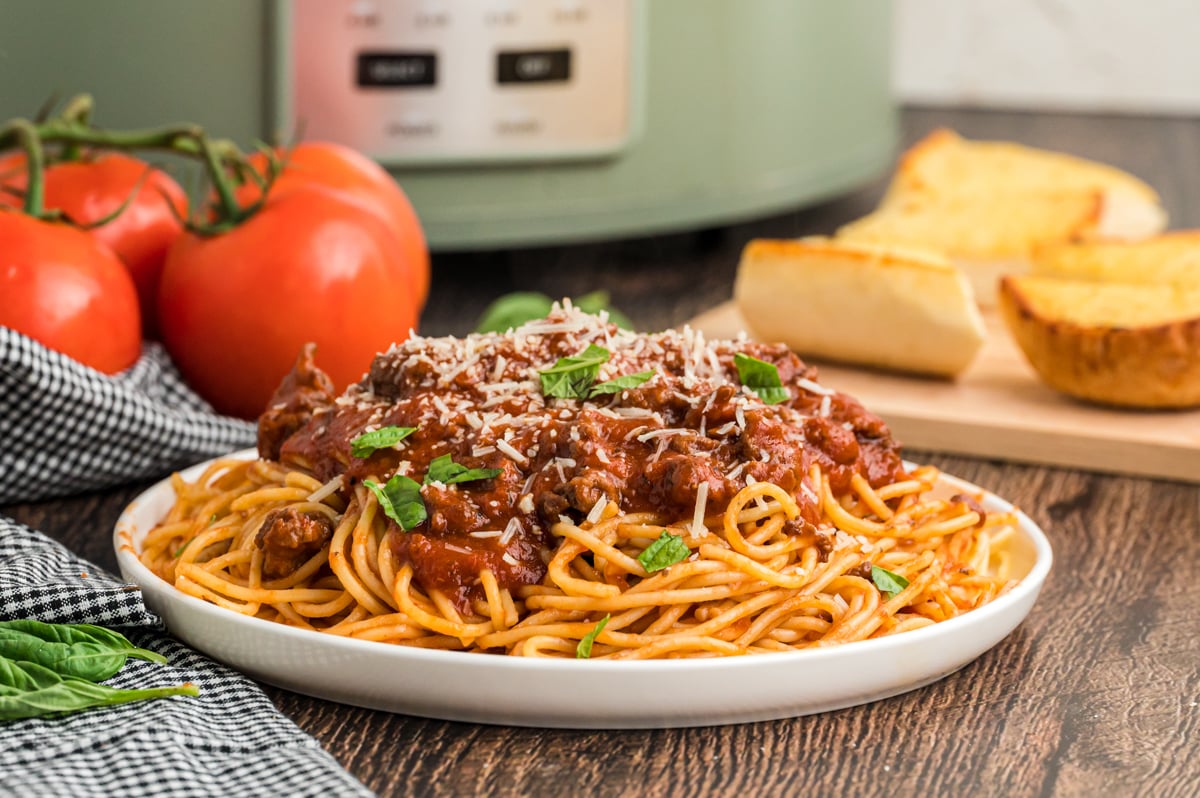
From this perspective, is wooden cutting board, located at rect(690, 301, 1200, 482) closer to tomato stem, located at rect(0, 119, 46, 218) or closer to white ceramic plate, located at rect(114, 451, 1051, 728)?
white ceramic plate, located at rect(114, 451, 1051, 728)

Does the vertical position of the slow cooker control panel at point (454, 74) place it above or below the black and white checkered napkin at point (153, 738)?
above

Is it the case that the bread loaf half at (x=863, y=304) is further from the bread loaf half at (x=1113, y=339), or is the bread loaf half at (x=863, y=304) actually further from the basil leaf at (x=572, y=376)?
the basil leaf at (x=572, y=376)

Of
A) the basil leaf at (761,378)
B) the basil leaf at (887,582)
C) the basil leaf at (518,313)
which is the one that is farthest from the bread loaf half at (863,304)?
the basil leaf at (887,582)

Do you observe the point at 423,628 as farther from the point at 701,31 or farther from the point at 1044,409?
the point at 701,31

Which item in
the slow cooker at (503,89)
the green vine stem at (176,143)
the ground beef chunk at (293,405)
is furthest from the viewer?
the slow cooker at (503,89)

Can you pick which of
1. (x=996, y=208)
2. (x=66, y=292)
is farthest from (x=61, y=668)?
(x=996, y=208)

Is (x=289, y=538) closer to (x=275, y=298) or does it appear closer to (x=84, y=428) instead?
→ (x=84, y=428)
